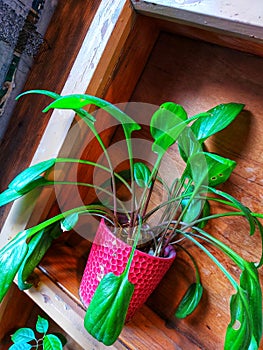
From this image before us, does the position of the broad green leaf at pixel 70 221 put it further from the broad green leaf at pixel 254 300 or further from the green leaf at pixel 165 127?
the broad green leaf at pixel 254 300

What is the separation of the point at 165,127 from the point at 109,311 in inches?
12.4

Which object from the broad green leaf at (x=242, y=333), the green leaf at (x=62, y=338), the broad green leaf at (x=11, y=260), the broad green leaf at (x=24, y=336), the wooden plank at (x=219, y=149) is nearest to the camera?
the broad green leaf at (x=242, y=333)

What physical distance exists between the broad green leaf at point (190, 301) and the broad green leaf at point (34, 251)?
1.08 ft

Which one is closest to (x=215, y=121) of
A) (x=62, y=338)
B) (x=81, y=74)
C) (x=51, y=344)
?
(x=81, y=74)

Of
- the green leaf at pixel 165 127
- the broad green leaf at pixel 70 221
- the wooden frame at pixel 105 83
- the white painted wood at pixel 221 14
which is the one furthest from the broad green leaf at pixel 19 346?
the white painted wood at pixel 221 14

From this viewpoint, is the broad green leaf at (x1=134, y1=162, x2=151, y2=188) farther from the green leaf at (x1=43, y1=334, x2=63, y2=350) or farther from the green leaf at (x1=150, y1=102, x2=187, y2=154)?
the green leaf at (x1=43, y1=334, x2=63, y2=350)

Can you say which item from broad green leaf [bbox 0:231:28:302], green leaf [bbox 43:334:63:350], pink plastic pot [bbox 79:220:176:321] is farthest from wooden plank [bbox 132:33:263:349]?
broad green leaf [bbox 0:231:28:302]

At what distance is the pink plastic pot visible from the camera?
620 mm

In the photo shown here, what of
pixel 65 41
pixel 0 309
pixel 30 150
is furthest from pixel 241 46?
pixel 0 309

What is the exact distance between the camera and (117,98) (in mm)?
865

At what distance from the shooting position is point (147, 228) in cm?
67

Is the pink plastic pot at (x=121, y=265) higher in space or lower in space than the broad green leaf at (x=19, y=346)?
higher

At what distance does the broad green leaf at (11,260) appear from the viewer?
24.3 inches

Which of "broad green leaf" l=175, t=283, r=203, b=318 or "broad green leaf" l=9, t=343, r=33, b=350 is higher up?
"broad green leaf" l=175, t=283, r=203, b=318
